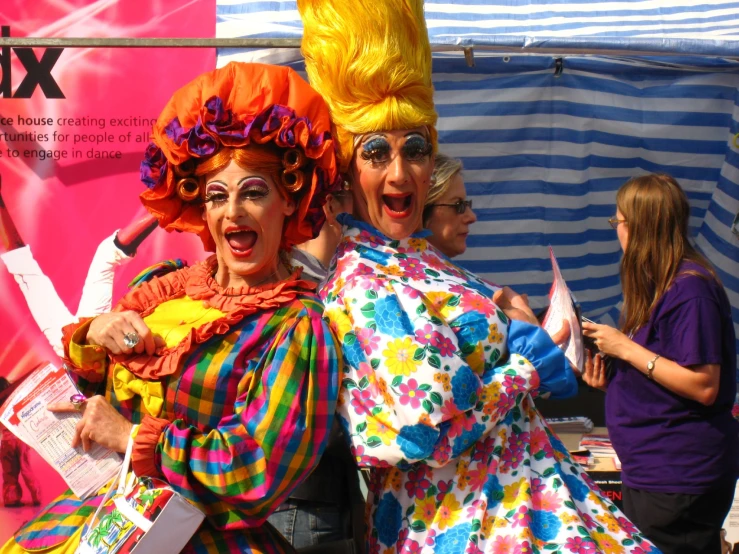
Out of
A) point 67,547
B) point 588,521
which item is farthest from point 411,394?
point 67,547

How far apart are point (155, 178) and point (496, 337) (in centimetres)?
93

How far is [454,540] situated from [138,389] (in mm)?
825

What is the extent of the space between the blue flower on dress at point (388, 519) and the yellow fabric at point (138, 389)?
0.59m

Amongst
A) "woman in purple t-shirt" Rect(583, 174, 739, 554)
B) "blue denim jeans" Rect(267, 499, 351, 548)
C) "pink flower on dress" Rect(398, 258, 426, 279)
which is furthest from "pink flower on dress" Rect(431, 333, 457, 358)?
"woman in purple t-shirt" Rect(583, 174, 739, 554)

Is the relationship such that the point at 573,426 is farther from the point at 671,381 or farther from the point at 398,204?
the point at 398,204

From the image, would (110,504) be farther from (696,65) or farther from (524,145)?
(696,65)

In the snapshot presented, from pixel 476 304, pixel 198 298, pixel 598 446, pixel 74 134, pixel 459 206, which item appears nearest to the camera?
pixel 476 304

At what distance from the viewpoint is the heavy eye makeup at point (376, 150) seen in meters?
2.29

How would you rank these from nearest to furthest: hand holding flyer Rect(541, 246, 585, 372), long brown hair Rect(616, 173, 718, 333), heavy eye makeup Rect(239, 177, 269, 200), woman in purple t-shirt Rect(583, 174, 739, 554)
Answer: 1. heavy eye makeup Rect(239, 177, 269, 200)
2. hand holding flyer Rect(541, 246, 585, 372)
3. woman in purple t-shirt Rect(583, 174, 739, 554)
4. long brown hair Rect(616, 173, 718, 333)

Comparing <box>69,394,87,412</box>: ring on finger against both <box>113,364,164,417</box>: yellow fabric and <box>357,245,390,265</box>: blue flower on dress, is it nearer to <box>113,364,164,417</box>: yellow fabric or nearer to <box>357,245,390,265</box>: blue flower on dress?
<box>113,364,164,417</box>: yellow fabric

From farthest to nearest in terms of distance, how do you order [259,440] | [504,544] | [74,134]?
[74,134] → [504,544] → [259,440]

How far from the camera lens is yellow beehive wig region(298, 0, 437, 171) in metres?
2.25

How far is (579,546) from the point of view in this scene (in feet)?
6.85

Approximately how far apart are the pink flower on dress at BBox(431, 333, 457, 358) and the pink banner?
2.20 meters
